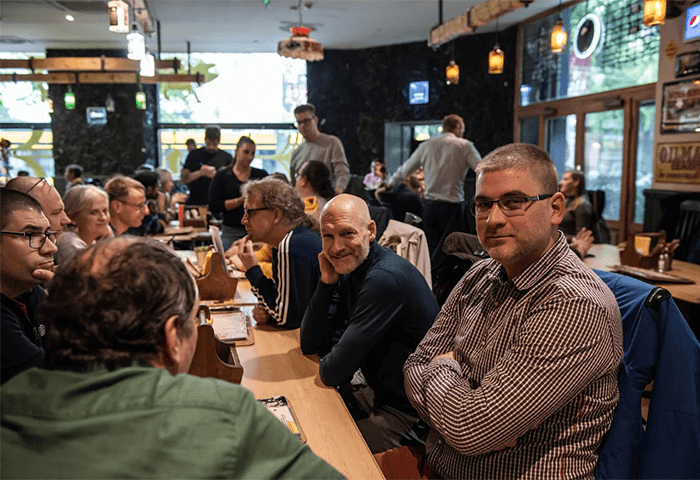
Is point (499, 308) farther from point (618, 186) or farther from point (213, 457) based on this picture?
point (618, 186)

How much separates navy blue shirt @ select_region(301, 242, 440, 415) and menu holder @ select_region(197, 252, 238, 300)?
883 millimetres

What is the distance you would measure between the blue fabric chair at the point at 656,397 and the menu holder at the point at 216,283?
1.96 m

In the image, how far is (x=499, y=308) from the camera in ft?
5.58

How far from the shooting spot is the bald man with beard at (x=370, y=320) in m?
1.98

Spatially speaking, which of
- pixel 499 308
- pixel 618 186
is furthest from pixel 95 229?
pixel 618 186

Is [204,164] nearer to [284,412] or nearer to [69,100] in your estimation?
[69,100]

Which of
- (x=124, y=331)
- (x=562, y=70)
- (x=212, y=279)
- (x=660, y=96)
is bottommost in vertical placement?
(x=212, y=279)

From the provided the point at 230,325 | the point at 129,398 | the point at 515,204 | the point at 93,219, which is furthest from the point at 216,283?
the point at 129,398

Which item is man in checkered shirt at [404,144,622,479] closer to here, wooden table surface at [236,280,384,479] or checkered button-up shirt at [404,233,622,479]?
checkered button-up shirt at [404,233,622,479]

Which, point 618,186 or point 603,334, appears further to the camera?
point 618,186

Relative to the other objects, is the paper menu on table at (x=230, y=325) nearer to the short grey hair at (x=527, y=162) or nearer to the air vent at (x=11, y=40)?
the short grey hair at (x=527, y=162)

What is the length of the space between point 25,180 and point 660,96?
627 cm

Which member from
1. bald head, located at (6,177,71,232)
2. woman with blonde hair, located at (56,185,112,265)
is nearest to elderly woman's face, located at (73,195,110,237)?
woman with blonde hair, located at (56,185,112,265)

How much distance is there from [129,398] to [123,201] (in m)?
3.40
